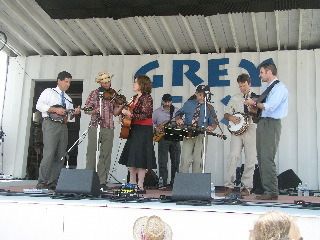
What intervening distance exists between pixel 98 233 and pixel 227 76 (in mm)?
5963

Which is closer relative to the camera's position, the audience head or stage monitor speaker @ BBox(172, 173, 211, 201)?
the audience head

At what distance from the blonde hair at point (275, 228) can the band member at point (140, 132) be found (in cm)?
388

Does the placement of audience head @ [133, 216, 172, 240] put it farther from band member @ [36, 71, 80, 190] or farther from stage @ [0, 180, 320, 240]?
band member @ [36, 71, 80, 190]

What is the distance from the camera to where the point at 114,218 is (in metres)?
3.39

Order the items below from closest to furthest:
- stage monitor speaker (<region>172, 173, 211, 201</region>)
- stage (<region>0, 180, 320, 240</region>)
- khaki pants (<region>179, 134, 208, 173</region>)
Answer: stage (<region>0, 180, 320, 240</region>), stage monitor speaker (<region>172, 173, 211, 201</region>), khaki pants (<region>179, 134, 208, 173</region>)

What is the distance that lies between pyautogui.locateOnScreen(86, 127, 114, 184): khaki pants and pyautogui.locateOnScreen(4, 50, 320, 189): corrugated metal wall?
2.48 meters

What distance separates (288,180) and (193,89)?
2.78 meters

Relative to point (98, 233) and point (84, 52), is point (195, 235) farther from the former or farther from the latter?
point (84, 52)

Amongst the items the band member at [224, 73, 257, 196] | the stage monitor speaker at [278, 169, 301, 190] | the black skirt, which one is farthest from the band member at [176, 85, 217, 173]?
the stage monitor speaker at [278, 169, 301, 190]

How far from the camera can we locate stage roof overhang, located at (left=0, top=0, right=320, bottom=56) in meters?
6.10

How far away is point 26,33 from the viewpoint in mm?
8570

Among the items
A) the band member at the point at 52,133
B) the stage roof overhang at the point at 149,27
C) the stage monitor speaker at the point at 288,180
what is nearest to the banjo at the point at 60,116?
the band member at the point at 52,133

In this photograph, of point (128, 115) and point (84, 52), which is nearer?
point (128, 115)

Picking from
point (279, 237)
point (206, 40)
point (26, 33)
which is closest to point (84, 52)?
point (26, 33)
